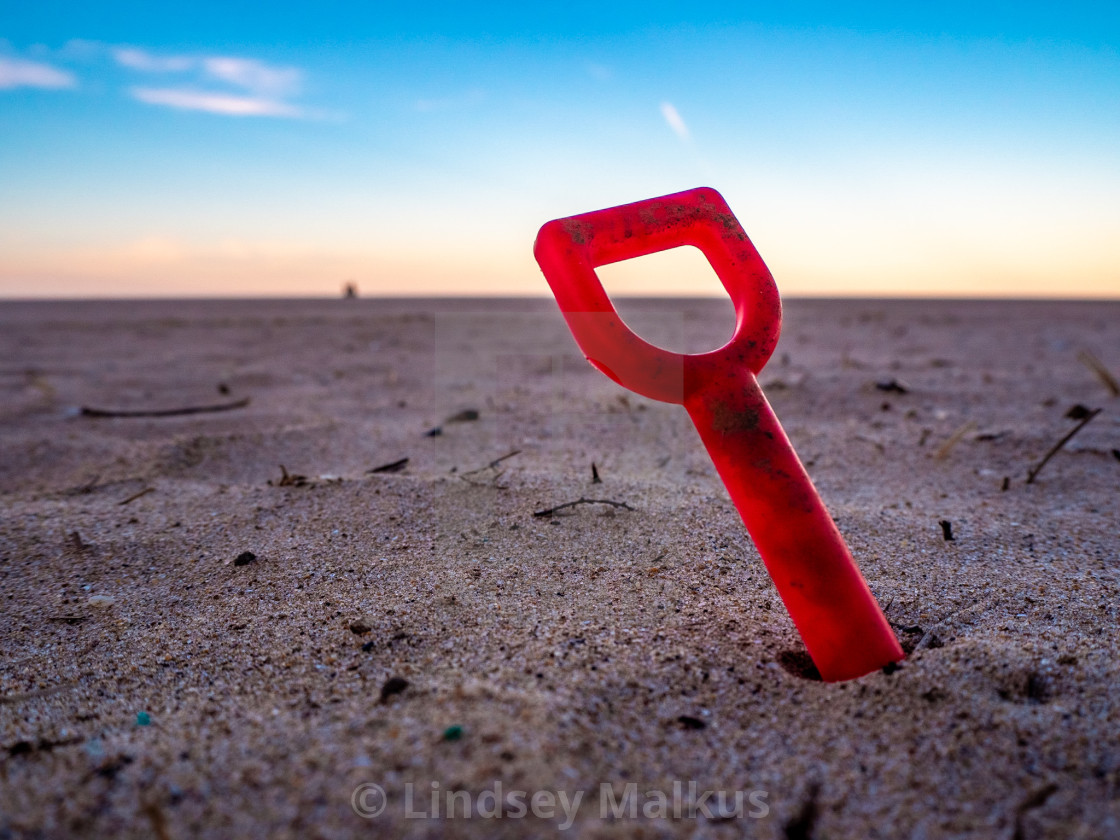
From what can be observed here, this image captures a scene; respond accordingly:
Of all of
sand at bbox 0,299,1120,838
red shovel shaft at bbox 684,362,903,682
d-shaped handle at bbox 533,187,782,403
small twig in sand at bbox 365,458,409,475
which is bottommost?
sand at bbox 0,299,1120,838

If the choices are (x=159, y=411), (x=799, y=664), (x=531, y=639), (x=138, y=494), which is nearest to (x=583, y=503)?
(x=531, y=639)

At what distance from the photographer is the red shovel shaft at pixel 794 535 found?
3.77ft

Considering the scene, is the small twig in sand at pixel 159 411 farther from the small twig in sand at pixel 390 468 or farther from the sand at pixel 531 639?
the small twig in sand at pixel 390 468

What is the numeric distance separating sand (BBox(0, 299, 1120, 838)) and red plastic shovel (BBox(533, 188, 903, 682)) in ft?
0.26

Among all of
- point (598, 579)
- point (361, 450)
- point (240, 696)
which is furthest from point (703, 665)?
point (361, 450)

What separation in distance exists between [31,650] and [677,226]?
4.63 ft

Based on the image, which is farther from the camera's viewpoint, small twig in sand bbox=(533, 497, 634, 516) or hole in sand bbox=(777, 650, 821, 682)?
small twig in sand bbox=(533, 497, 634, 516)

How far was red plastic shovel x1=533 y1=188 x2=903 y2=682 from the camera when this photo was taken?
3.78ft

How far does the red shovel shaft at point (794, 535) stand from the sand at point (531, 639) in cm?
6

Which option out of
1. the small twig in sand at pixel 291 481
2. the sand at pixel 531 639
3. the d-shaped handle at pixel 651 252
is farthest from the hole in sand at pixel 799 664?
the small twig in sand at pixel 291 481

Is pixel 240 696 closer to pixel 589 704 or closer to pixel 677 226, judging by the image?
pixel 589 704

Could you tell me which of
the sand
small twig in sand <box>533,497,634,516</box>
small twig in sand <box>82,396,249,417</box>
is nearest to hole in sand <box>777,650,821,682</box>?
the sand

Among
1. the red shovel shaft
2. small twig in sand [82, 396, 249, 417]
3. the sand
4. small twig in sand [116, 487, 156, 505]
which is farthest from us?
small twig in sand [82, 396, 249, 417]

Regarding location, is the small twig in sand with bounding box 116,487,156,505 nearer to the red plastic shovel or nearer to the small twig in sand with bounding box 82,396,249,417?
the small twig in sand with bounding box 82,396,249,417
